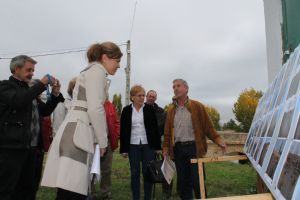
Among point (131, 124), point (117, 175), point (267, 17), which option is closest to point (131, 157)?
point (131, 124)

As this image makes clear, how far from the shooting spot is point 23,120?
3.68m

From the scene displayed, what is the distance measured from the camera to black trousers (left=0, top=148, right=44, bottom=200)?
3.49 meters

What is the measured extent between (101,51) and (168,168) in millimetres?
2214

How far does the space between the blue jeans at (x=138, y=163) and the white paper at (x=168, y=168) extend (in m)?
0.37

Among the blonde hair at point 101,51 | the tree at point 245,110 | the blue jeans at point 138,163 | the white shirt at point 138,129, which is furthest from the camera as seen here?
the tree at point 245,110

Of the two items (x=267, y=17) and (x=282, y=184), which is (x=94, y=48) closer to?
(x=282, y=184)

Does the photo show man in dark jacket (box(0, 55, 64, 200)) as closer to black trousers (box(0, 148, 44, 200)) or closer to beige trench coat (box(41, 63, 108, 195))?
black trousers (box(0, 148, 44, 200))

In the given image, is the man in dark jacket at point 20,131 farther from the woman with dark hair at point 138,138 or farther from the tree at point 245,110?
the tree at point 245,110

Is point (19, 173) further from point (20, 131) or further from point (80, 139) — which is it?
point (80, 139)

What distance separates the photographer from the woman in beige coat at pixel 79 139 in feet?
9.60

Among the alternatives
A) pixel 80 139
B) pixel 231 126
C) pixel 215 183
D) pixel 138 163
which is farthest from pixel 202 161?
pixel 231 126

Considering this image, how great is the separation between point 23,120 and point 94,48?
100 cm

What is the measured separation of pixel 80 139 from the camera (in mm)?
2953

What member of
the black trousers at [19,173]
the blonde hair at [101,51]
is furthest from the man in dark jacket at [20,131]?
the blonde hair at [101,51]
